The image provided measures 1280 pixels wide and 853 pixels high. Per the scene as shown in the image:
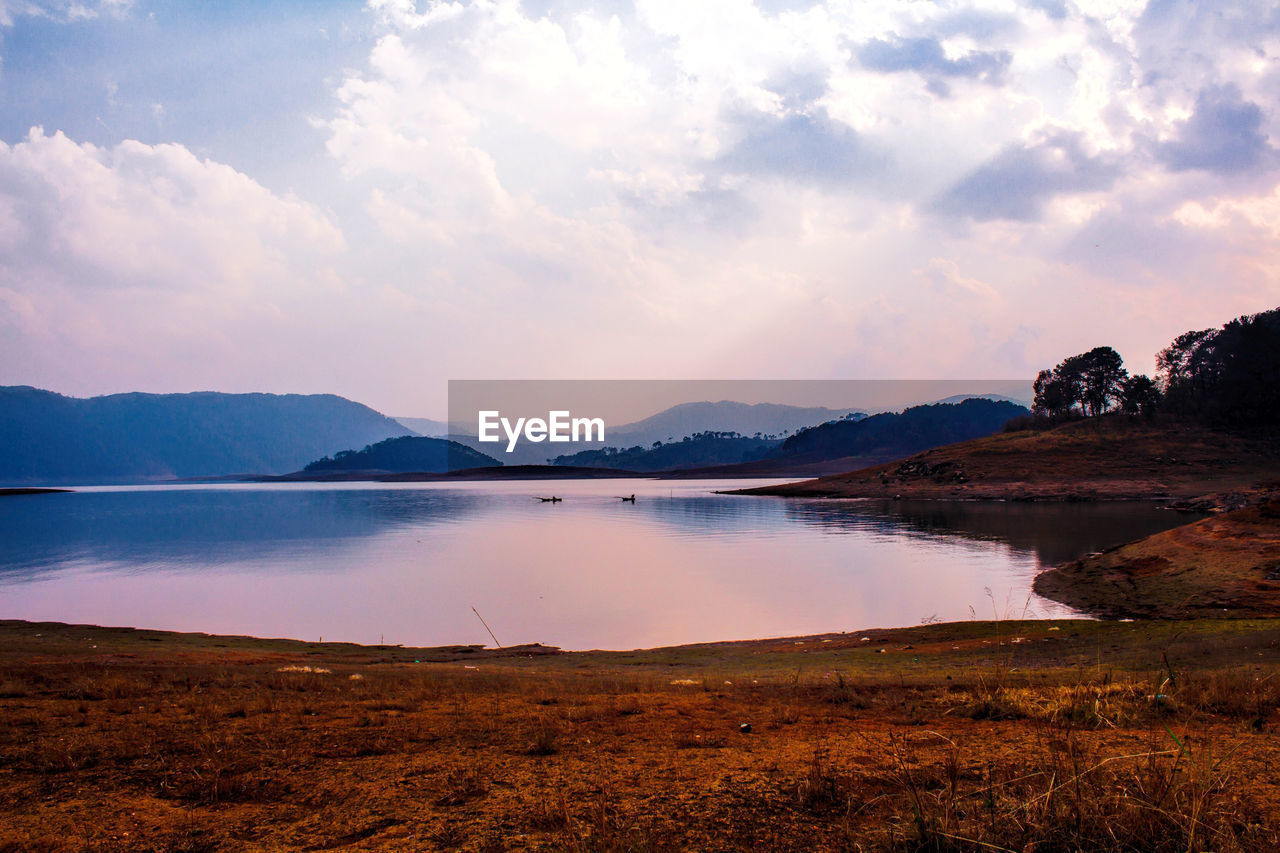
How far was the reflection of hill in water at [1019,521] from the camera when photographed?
1417 inches

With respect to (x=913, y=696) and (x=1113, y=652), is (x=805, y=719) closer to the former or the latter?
(x=913, y=696)

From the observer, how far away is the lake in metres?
21.9

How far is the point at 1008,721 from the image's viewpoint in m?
7.25

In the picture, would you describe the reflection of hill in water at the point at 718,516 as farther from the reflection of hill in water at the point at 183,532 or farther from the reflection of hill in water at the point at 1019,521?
the reflection of hill in water at the point at 183,532

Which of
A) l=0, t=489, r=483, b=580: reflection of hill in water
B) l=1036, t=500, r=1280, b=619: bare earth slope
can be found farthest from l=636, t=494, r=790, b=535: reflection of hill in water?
l=1036, t=500, r=1280, b=619: bare earth slope

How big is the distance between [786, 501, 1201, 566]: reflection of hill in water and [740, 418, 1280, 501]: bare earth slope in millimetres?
7165

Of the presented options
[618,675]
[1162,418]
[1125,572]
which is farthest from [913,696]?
[1162,418]

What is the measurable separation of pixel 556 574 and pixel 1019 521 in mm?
35944

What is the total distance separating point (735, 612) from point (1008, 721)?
16464 millimetres

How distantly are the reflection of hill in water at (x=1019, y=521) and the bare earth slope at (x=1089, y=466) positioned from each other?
23.5 ft

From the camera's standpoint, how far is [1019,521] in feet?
162

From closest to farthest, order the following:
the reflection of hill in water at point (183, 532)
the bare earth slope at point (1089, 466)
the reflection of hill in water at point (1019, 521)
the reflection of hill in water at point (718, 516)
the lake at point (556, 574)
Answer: the lake at point (556, 574) < the reflection of hill in water at point (1019, 521) < the reflection of hill in water at point (183, 532) < the reflection of hill in water at point (718, 516) < the bare earth slope at point (1089, 466)

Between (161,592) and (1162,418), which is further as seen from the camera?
(1162,418)

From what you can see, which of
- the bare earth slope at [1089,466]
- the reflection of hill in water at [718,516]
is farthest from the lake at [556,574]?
the bare earth slope at [1089,466]
